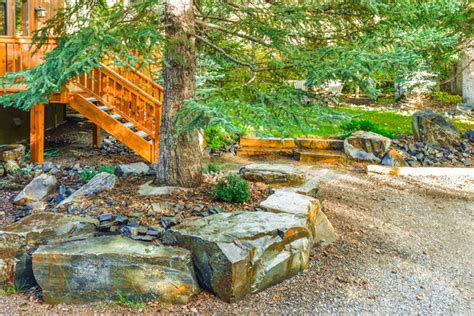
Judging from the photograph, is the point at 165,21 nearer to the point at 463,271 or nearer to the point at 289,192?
the point at 289,192

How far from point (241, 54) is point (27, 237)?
335 centimetres

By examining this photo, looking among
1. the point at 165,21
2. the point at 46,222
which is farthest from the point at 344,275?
the point at 165,21

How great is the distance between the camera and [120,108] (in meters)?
7.64

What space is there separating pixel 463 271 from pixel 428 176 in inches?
136

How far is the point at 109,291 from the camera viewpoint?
352cm

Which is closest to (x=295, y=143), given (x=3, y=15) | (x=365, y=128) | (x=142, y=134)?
(x=365, y=128)

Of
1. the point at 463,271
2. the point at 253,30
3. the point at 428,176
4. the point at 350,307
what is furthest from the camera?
the point at 428,176

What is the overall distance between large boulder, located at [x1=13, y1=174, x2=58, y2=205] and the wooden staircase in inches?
70.1

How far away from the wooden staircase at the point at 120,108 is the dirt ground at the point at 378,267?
2.90m

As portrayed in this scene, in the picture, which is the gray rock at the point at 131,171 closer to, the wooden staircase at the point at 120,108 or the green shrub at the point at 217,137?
the wooden staircase at the point at 120,108

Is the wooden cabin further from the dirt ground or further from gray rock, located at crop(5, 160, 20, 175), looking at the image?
the dirt ground

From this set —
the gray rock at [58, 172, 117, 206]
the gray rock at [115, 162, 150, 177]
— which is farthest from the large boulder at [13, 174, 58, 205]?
the gray rock at [115, 162, 150, 177]

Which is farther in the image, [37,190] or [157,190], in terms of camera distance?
[37,190]

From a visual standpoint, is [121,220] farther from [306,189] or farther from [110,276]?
[306,189]
